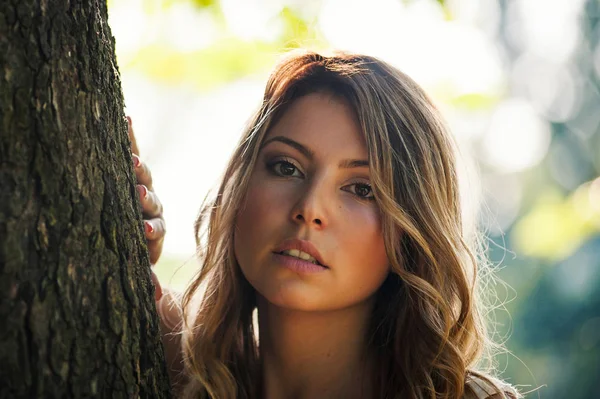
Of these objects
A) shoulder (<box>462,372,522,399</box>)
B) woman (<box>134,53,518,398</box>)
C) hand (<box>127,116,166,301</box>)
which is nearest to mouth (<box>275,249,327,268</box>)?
woman (<box>134,53,518,398</box>)

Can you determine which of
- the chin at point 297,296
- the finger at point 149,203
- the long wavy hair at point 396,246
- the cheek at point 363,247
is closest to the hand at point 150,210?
the finger at point 149,203

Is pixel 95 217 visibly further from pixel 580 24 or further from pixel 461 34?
pixel 580 24

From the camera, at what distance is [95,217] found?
138 cm

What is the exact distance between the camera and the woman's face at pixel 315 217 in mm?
2180

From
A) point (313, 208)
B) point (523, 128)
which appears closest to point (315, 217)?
point (313, 208)

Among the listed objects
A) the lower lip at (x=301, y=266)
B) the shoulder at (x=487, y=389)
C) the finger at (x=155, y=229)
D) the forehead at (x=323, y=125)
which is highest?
the forehead at (x=323, y=125)

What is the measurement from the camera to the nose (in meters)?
2.16

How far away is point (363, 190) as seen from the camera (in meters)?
2.27

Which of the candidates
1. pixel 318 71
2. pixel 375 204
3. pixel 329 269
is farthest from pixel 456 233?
pixel 318 71

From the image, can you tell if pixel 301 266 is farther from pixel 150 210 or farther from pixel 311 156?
pixel 150 210

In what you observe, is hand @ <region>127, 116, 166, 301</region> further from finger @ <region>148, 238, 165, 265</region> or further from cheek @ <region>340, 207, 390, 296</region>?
cheek @ <region>340, 207, 390, 296</region>

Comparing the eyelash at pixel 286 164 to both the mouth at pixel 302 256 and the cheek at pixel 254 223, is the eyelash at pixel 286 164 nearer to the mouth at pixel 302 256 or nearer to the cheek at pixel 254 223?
the cheek at pixel 254 223

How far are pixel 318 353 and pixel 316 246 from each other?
0.44 m

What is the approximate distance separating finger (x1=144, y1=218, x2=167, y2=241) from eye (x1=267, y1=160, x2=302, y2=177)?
38 cm
